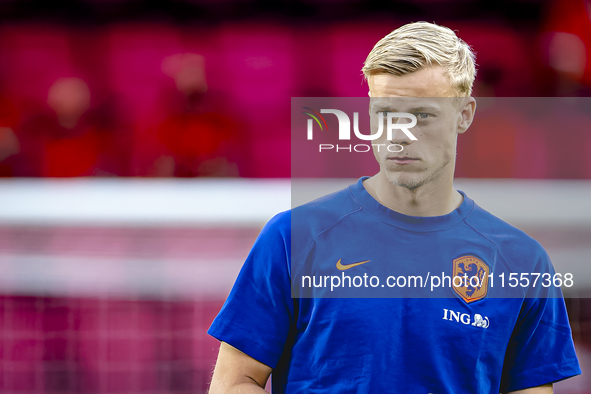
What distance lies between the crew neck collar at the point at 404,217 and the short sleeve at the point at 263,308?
0.18 meters

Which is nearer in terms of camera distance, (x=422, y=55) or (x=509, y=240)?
(x=422, y=55)

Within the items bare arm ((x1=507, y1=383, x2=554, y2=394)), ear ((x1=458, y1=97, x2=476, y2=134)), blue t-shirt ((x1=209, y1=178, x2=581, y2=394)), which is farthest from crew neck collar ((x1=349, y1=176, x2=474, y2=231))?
bare arm ((x1=507, y1=383, x2=554, y2=394))

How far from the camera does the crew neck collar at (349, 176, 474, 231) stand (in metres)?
0.88

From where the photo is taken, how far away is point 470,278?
0.89 metres

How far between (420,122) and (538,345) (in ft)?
1.60

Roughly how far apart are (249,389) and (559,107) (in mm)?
1677

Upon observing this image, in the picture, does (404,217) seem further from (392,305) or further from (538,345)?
(538,345)

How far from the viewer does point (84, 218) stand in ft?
5.60

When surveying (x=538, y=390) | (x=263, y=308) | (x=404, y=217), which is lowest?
(x=538, y=390)

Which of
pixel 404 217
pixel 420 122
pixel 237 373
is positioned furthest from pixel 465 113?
pixel 237 373

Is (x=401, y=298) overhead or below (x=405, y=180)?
below

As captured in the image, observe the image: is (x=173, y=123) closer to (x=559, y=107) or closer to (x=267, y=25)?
(x=267, y=25)

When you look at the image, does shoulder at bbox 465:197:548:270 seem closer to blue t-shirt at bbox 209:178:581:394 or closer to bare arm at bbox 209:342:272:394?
blue t-shirt at bbox 209:178:581:394

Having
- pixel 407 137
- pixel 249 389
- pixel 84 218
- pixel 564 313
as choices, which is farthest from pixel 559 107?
pixel 84 218
